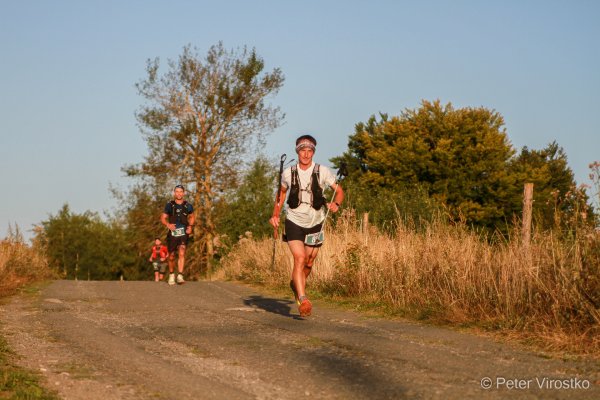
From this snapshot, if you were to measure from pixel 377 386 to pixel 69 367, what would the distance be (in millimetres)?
2575

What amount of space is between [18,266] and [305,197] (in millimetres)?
10236

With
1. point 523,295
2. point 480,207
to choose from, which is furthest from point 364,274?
point 480,207

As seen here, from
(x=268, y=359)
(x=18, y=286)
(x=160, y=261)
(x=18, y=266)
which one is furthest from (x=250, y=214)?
(x=268, y=359)

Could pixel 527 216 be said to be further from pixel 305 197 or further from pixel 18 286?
pixel 18 286

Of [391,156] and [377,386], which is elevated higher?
[391,156]

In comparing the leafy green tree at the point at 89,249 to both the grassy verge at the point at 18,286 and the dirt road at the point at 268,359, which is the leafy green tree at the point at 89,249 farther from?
the dirt road at the point at 268,359

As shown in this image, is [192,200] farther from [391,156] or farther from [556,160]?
[556,160]

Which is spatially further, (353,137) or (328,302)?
(353,137)

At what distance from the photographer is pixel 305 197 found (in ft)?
33.4

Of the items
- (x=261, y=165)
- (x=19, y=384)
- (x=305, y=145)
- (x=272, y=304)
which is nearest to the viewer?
(x=19, y=384)

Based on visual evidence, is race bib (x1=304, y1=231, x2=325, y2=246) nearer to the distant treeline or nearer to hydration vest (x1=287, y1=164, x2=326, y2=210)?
hydration vest (x1=287, y1=164, x2=326, y2=210)

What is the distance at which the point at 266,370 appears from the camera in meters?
6.18

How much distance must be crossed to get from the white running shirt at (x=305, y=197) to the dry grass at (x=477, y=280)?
5.94 feet

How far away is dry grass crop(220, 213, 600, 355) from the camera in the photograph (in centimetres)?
775
